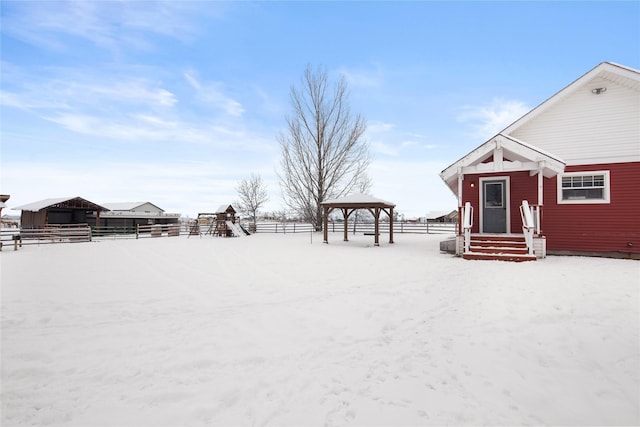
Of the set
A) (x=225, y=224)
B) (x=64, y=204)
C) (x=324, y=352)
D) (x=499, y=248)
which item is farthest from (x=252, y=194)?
(x=324, y=352)

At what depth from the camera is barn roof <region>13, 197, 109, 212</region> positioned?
87.1 feet

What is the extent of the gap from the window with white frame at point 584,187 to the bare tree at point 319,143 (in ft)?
52.4

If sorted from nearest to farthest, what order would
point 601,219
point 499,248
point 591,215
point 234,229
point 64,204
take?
1. point 499,248
2. point 601,219
3. point 591,215
4. point 234,229
5. point 64,204

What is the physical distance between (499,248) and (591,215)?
3654mm

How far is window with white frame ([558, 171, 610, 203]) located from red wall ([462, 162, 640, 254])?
142 mm

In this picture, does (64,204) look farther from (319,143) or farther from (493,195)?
(493,195)

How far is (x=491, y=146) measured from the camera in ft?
32.3

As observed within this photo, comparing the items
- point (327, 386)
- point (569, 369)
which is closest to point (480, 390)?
point (569, 369)

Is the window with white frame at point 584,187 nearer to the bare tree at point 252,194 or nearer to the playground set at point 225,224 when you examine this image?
the playground set at point 225,224

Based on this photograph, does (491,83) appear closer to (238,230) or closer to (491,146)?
(491,146)

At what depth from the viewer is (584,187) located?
33.2 feet

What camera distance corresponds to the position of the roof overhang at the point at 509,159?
9.24 m

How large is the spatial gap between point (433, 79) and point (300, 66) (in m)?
13.9

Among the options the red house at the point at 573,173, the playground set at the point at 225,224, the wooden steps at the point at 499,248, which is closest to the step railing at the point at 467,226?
the red house at the point at 573,173
